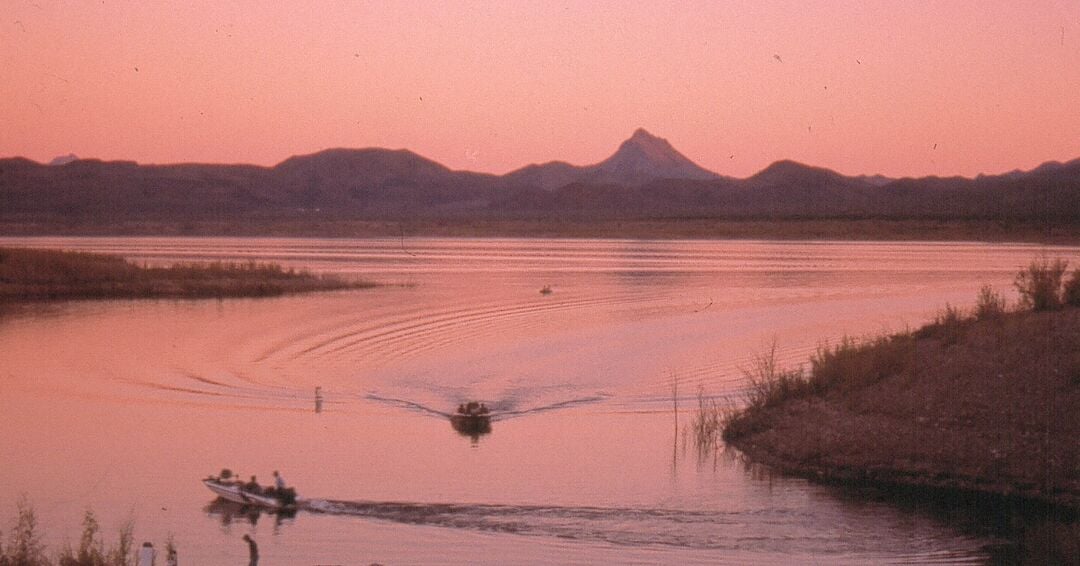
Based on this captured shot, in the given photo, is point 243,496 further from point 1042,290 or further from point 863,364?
point 1042,290

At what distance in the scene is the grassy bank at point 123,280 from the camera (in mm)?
50750

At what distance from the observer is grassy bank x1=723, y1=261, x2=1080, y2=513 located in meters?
16.8

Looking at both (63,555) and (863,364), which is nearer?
(63,555)

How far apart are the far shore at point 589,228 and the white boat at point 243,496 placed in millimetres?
87401

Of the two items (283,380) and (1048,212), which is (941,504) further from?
(1048,212)

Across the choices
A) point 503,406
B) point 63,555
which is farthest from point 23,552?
point 503,406

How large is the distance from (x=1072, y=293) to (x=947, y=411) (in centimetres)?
573

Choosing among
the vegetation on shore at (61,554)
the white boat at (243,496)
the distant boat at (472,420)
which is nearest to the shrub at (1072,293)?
the distant boat at (472,420)

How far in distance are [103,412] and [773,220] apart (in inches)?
4758

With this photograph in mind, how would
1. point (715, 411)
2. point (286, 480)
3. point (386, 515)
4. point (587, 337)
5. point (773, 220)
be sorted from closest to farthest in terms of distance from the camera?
point (386, 515), point (286, 480), point (715, 411), point (587, 337), point (773, 220)

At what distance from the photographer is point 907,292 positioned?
2056 inches

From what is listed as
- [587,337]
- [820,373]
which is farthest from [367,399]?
[587,337]

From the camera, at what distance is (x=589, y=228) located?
14388cm

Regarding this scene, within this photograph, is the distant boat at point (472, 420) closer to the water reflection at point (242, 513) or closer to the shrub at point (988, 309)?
the water reflection at point (242, 513)
